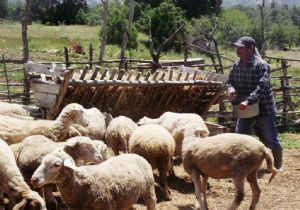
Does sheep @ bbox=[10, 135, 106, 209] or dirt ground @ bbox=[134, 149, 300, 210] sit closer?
sheep @ bbox=[10, 135, 106, 209]

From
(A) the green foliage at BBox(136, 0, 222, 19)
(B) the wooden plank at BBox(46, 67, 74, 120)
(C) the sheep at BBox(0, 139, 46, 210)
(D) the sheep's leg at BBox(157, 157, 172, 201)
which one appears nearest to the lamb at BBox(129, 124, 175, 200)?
(D) the sheep's leg at BBox(157, 157, 172, 201)

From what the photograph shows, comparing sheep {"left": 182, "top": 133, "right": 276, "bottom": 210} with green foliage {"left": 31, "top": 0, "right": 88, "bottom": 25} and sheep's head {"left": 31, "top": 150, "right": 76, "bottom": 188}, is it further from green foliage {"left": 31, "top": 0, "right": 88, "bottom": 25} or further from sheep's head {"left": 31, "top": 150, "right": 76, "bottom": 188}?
green foliage {"left": 31, "top": 0, "right": 88, "bottom": 25}

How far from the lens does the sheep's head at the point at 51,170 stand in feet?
17.8

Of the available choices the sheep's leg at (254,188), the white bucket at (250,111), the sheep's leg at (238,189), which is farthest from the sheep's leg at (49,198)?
the white bucket at (250,111)

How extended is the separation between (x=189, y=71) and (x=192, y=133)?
15.0 ft

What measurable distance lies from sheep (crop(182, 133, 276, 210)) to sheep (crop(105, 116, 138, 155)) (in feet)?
6.20

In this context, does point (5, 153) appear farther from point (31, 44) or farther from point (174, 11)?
point (174, 11)

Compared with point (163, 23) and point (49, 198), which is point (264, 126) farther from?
→ point (163, 23)

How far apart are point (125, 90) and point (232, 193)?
9.81ft

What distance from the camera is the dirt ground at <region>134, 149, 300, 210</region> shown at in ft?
25.2

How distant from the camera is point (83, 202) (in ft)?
18.9

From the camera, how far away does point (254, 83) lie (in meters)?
8.25

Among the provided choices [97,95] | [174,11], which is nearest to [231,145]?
[97,95]

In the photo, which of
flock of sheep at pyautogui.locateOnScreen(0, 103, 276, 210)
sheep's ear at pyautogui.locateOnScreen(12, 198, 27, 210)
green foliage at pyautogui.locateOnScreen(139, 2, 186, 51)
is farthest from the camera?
green foliage at pyautogui.locateOnScreen(139, 2, 186, 51)
